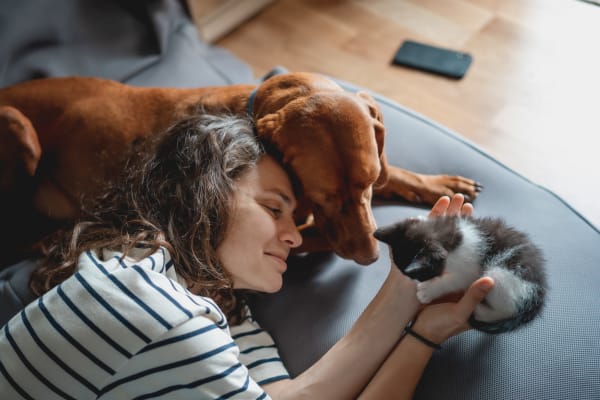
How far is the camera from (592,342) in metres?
1.45

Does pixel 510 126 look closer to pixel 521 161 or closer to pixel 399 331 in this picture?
pixel 521 161

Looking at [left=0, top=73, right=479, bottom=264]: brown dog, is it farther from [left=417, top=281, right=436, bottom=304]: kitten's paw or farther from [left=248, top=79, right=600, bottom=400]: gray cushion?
[left=417, top=281, right=436, bottom=304]: kitten's paw

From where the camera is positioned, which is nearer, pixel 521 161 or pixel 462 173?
pixel 462 173

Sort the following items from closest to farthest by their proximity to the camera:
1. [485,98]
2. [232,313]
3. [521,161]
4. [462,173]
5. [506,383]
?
[506,383] → [232,313] → [462,173] → [521,161] → [485,98]

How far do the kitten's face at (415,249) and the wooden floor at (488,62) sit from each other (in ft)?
4.10

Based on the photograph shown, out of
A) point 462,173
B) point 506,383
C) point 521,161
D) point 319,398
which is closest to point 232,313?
point 319,398

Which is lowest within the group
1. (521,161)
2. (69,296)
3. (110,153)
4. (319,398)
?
(521,161)

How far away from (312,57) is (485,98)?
1.00 m

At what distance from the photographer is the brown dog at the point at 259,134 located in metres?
1.63

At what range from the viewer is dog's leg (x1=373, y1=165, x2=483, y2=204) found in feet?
6.19

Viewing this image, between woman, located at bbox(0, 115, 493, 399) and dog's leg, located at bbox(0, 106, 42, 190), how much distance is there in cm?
41

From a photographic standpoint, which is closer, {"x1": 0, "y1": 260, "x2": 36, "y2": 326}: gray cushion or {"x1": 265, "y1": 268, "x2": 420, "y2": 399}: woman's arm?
{"x1": 265, "y1": 268, "x2": 420, "y2": 399}: woman's arm

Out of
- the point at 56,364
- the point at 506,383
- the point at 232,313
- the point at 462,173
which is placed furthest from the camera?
the point at 462,173

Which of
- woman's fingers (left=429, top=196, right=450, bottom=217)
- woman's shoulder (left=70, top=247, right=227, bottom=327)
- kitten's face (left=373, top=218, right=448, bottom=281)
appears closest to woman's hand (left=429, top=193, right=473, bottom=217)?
woman's fingers (left=429, top=196, right=450, bottom=217)
